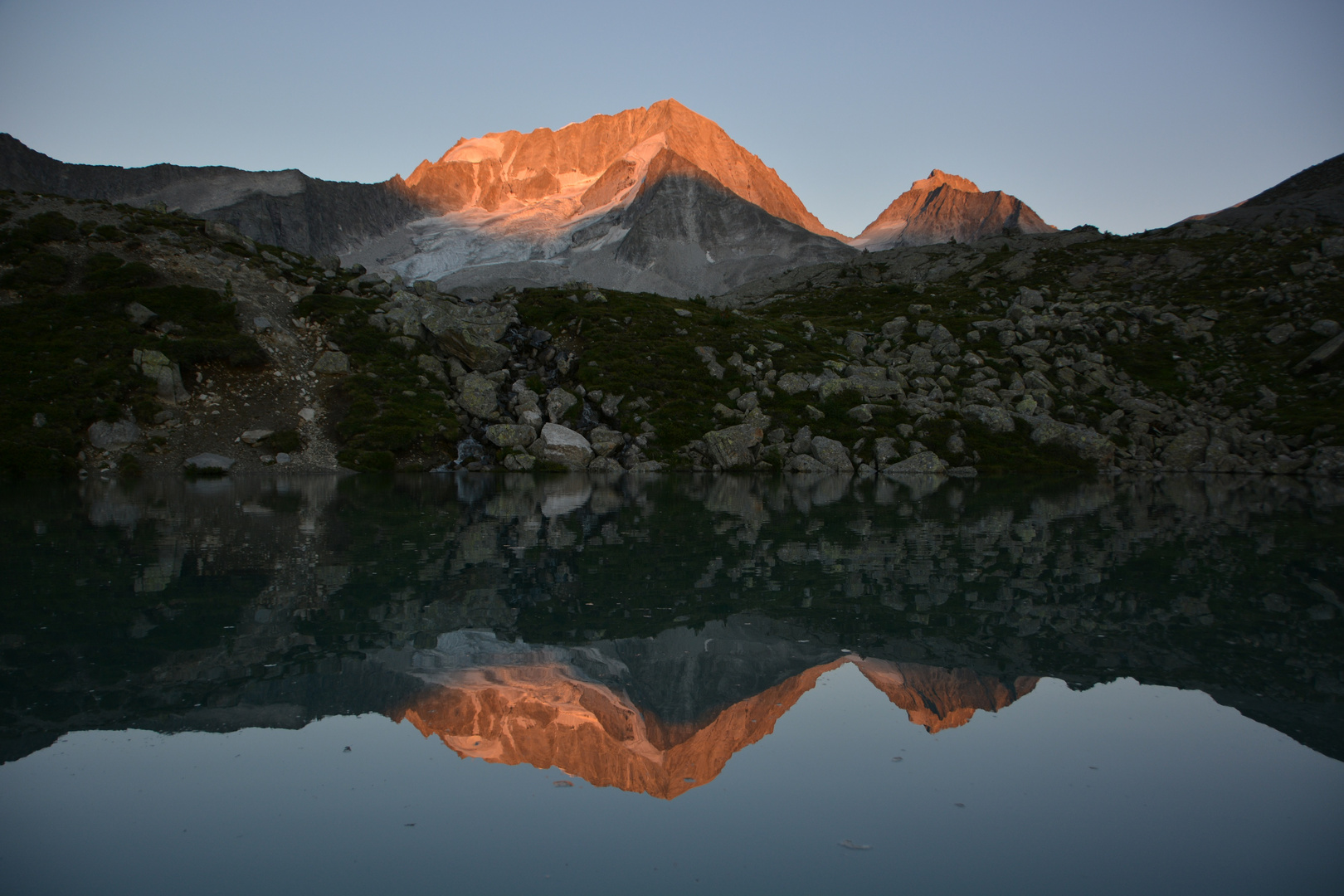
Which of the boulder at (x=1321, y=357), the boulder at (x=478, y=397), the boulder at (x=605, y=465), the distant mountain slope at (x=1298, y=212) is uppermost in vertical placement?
the distant mountain slope at (x=1298, y=212)

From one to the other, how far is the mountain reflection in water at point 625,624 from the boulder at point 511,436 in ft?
101

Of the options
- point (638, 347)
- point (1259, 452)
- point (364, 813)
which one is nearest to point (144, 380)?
point (638, 347)

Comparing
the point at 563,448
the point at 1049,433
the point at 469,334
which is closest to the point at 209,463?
the point at 563,448

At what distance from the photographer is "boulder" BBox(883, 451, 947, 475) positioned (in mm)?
57656

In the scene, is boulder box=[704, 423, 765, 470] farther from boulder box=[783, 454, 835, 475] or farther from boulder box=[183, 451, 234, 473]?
boulder box=[183, 451, 234, 473]

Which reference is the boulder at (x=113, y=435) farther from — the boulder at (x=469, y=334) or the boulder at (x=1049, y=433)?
the boulder at (x=1049, y=433)

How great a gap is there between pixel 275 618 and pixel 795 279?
134 metres

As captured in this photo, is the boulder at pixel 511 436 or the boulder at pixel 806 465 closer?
the boulder at pixel 806 465

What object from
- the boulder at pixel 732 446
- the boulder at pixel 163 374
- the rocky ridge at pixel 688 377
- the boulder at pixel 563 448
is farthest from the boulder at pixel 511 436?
the boulder at pixel 163 374

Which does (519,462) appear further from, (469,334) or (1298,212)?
(1298,212)

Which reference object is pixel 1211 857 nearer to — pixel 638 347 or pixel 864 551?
pixel 864 551

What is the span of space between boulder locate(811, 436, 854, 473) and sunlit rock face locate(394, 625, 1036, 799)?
46.6 metres

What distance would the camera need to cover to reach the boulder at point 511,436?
190ft

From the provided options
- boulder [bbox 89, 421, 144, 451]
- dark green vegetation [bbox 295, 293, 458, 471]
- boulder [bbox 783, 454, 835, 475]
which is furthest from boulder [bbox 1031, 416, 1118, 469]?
boulder [bbox 89, 421, 144, 451]
